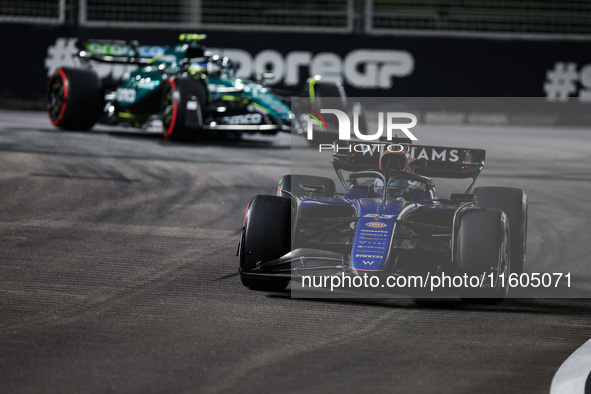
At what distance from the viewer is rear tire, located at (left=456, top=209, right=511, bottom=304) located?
19.7ft

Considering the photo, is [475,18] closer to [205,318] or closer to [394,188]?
[394,188]

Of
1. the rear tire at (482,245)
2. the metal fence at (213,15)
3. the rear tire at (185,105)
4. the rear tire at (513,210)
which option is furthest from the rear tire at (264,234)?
the metal fence at (213,15)

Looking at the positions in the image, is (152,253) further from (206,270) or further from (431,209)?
(431,209)

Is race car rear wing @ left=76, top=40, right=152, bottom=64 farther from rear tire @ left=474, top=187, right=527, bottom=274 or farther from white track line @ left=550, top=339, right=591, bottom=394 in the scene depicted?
white track line @ left=550, top=339, right=591, bottom=394

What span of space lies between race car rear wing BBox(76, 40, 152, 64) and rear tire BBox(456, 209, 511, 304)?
10459 mm

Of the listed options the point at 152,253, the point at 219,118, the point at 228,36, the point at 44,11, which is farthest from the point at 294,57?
the point at 152,253

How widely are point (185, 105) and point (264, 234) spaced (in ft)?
27.2

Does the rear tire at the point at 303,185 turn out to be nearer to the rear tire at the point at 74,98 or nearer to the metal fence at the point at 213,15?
the rear tire at the point at 74,98

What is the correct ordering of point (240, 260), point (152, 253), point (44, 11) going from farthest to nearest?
point (44, 11) → point (152, 253) → point (240, 260)

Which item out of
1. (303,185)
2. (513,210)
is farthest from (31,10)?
(513,210)

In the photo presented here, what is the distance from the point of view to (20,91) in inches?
815

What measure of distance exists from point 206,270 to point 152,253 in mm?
717

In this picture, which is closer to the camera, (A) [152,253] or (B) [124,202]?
(A) [152,253]

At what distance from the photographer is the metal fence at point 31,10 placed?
20.5 metres
